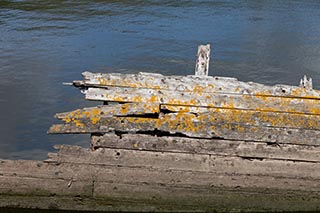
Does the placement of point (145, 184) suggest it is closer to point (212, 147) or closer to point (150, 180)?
point (150, 180)

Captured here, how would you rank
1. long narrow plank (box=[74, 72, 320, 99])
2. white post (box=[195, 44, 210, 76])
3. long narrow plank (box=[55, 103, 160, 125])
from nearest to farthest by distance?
long narrow plank (box=[55, 103, 160, 125]), long narrow plank (box=[74, 72, 320, 99]), white post (box=[195, 44, 210, 76])

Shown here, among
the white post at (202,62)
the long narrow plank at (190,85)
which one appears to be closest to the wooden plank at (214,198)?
the long narrow plank at (190,85)

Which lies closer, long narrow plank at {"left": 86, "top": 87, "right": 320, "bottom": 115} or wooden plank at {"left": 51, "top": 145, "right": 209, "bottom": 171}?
wooden plank at {"left": 51, "top": 145, "right": 209, "bottom": 171}

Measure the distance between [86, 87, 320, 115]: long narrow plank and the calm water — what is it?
2.71 m

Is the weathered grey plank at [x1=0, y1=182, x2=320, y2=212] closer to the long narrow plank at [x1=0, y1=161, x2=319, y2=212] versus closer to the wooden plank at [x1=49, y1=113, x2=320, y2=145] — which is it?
the long narrow plank at [x1=0, y1=161, x2=319, y2=212]

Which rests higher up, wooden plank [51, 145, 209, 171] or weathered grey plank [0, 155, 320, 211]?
wooden plank [51, 145, 209, 171]

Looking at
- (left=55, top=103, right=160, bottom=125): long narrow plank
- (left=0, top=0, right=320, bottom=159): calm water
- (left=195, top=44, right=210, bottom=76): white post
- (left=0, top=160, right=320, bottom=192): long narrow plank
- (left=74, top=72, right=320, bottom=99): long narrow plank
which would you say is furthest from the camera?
(left=0, top=0, right=320, bottom=159): calm water

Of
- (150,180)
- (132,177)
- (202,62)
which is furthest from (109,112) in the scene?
(202,62)

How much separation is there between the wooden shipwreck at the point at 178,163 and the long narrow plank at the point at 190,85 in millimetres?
158

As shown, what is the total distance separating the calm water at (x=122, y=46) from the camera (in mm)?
9391

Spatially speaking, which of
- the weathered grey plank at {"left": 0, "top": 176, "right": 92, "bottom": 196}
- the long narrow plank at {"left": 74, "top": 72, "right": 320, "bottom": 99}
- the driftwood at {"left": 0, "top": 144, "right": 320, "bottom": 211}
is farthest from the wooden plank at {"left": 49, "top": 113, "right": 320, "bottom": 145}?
the weathered grey plank at {"left": 0, "top": 176, "right": 92, "bottom": 196}

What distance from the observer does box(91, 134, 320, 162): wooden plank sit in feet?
17.0

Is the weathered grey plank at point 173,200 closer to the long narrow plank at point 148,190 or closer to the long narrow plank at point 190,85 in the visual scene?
the long narrow plank at point 148,190

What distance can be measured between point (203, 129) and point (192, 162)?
1.29 feet
